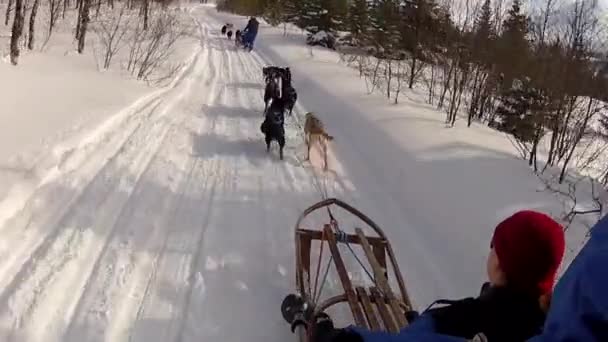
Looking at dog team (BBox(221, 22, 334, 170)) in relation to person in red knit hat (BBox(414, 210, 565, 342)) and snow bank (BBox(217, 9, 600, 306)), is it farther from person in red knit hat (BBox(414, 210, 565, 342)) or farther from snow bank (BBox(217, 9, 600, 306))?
person in red knit hat (BBox(414, 210, 565, 342))

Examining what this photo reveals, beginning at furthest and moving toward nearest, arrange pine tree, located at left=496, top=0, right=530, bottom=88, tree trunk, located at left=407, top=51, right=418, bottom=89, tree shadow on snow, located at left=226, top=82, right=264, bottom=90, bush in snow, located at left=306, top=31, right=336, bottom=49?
bush in snow, located at left=306, top=31, right=336, bottom=49 < tree trunk, located at left=407, top=51, right=418, bottom=89 < tree shadow on snow, located at left=226, top=82, right=264, bottom=90 < pine tree, located at left=496, top=0, right=530, bottom=88

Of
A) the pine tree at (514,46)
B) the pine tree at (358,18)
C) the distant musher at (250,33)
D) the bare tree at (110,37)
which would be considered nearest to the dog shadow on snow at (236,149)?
the bare tree at (110,37)

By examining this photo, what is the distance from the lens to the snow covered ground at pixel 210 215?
3.52 meters

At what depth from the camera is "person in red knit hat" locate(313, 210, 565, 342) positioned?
72.6 inches

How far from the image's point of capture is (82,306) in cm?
343

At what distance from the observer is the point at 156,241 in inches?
178

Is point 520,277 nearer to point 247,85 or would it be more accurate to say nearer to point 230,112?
point 230,112

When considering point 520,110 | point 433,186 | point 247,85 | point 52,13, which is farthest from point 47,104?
point 52,13

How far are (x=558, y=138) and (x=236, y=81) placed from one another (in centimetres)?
781

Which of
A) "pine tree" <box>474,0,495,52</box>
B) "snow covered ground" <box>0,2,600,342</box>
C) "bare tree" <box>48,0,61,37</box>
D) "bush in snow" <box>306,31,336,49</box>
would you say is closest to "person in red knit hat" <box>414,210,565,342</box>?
"snow covered ground" <box>0,2,600,342</box>

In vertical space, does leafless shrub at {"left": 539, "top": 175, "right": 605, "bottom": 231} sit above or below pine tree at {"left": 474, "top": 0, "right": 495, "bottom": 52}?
below

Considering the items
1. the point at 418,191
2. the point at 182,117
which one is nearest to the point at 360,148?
the point at 418,191

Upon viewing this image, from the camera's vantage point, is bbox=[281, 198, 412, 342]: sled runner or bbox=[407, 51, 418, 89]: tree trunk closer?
bbox=[281, 198, 412, 342]: sled runner

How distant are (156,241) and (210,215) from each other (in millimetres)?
840
